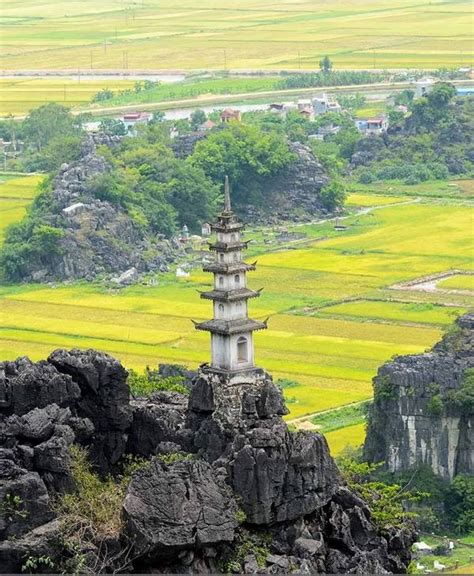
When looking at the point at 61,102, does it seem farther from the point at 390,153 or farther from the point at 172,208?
the point at 172,208

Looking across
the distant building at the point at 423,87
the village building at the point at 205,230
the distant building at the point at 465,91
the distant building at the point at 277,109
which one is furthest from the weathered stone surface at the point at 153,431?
the distant building at the point at 277,109

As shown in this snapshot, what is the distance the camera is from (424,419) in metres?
62.1

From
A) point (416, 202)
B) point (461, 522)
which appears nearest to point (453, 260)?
point (416, 202)

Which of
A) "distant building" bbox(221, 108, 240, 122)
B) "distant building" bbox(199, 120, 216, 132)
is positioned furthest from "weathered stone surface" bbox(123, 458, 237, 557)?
"distant building" bbox(221, 108, 240, 122)

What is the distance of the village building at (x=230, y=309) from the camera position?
5022 centimetres

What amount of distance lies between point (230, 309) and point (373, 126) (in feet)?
302

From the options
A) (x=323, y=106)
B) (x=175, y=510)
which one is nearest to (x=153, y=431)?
(x=175, y=510)

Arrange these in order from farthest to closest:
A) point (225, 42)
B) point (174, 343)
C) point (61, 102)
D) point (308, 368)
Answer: point (225, 42) < point (61, 102) < point (174, 343) < point (308, 368)

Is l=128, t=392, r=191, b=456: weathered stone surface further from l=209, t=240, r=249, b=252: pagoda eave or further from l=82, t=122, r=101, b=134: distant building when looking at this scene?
l=82, t=122, r=101, b=134: distant building

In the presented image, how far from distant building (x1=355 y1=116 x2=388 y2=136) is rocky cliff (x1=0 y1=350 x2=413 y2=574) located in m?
90.4

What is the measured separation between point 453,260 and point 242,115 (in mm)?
48795

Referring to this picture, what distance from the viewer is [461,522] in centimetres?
5906

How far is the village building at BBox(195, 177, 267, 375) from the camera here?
50.2 m

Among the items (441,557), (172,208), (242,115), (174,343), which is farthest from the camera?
(242,115)
